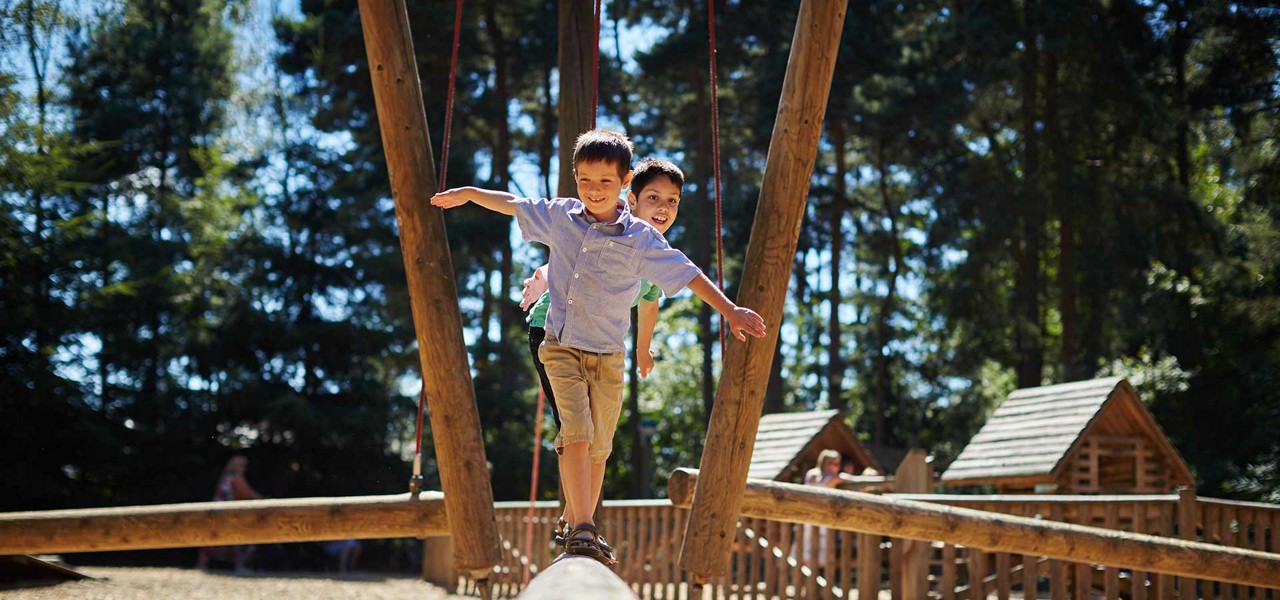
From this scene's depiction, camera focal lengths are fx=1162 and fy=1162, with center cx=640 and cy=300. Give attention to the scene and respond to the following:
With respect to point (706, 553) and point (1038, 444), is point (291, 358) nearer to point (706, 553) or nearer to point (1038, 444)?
point (1038, 444)

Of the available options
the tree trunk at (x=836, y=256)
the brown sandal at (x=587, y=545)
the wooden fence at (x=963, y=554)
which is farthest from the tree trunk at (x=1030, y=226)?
the brown sandal at (x=587, y=545)

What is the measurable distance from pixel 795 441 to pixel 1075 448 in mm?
3511

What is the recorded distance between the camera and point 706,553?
514 cm

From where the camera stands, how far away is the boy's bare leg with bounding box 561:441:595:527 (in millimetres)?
4293

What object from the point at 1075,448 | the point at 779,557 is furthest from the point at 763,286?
the point at 1075,448

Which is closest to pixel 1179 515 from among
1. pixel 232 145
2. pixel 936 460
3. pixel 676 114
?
pixel 676 114

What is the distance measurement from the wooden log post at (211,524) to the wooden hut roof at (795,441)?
882 centimetres

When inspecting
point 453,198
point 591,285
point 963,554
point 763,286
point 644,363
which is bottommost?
point 963,554

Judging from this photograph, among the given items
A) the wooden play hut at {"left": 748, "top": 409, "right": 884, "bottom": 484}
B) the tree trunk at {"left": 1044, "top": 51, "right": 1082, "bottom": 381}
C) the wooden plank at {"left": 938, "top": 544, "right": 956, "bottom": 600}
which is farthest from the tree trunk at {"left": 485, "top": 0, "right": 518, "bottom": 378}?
the wooden plank at {"left": 938, "top": 544, "right": 956, "bottom": 600}

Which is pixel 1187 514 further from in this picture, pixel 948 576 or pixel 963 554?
pixel 963 554

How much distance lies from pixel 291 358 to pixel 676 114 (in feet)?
37.2

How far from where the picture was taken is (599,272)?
444 centimetres

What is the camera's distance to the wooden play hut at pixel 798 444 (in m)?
14.8

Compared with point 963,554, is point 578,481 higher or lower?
higher
